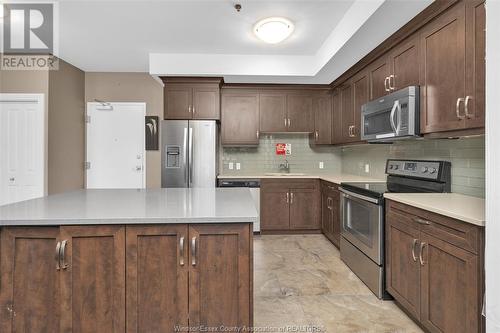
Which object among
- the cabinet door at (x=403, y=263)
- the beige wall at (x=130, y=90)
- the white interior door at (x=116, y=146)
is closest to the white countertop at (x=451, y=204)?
the cabinet door at (x=403, y=263)

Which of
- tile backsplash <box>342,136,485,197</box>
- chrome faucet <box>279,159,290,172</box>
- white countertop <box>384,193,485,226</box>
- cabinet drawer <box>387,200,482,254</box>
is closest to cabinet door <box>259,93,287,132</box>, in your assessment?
chrome faucet <box>279,159,290,172</box>

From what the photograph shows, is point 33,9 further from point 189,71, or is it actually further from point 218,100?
point 218,100

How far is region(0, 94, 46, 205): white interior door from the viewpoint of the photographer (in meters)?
3.94

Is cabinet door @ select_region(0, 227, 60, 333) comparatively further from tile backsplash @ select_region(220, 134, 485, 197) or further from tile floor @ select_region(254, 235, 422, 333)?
tile backsplash @ select_region(220, 134, 485, 197)

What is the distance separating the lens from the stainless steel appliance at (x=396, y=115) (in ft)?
7.91

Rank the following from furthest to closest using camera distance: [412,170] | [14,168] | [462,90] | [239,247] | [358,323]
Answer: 1. [14,168]
2. [412,170]
3. [358,323]
4. [462,90]
5. [239,247]

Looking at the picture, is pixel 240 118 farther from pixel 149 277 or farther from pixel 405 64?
pixel 149 277

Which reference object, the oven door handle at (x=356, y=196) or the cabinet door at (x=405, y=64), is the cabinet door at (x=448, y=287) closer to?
the oven door handle at (x=356, y=196)

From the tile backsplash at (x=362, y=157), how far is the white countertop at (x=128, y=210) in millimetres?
1753

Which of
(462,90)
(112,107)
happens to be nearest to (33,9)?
(112,107)

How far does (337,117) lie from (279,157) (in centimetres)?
119

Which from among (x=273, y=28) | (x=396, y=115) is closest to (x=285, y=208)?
(x=396, y=115)

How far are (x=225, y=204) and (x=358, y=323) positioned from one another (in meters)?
1.34

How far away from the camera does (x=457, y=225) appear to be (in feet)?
5.23
